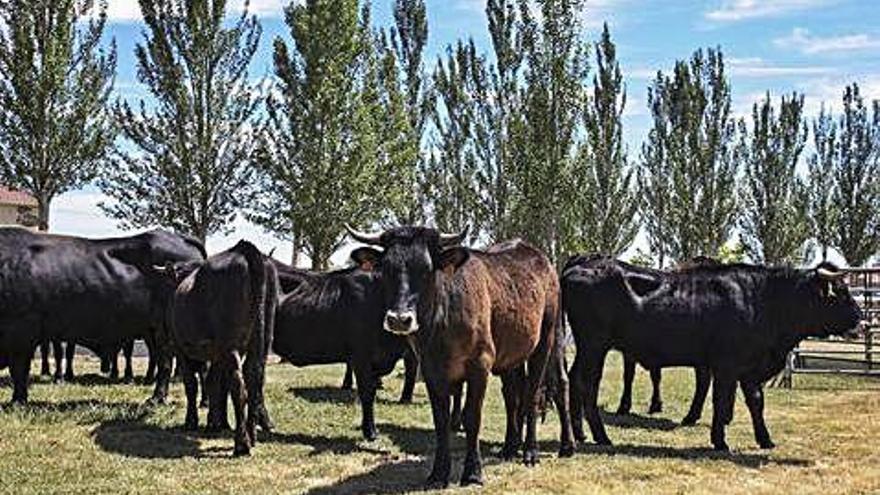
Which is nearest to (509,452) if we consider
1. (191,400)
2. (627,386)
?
(191,400)

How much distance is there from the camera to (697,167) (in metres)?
34.9

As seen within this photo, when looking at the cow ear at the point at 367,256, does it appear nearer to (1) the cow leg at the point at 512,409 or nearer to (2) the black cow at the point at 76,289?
(1) the cow leg at the point at 512,409

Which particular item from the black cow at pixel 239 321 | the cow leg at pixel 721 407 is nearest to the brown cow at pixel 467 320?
the black cow at pixel 239 321

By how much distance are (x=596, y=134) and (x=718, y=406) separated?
17.7 m

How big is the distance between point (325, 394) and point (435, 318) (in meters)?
6.11

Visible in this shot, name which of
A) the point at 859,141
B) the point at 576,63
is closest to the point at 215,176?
the point at 576,63

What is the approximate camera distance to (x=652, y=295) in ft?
36.9

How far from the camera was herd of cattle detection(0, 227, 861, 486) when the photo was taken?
331 inches

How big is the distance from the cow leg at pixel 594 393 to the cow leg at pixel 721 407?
1.13m

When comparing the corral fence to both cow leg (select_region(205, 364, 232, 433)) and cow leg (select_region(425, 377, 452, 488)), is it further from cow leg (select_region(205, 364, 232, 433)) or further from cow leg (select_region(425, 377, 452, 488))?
cow leg (select_region(425, 377, 452, 488))

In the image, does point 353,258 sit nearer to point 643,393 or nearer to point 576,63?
point 643,393

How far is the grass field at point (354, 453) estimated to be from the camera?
8477mm

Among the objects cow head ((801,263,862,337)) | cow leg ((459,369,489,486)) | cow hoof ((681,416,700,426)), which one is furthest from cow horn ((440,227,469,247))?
cow hoof ((681,416,700,426))

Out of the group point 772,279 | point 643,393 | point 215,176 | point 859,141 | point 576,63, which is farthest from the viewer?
point 859,141
